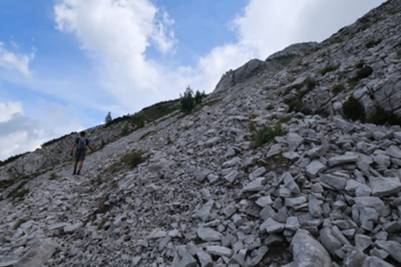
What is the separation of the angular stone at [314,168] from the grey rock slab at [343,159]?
0.23 metres

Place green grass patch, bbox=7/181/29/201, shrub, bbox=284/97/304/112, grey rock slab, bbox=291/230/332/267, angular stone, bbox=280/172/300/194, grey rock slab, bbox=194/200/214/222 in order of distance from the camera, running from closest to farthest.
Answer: grey rock slab, bbox=291/230/332/267, angular stone, bbox=280/172/300/194, grey rock slab, bbox=194/200/214/222, shrub, bbox=284/97/304/112, green grass patch, bbox=7/181/29/201

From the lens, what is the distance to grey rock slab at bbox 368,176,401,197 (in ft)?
18.3

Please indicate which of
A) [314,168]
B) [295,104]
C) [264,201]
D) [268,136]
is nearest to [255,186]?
[264,201]

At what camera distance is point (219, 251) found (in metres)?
5.71

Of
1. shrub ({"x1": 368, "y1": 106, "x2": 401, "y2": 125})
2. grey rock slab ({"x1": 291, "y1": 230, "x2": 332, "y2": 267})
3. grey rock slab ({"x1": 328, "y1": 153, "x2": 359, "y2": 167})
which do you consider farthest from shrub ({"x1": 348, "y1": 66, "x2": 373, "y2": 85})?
grey rock slab ({"x1": 291, "y1": 230, "x2": 332, "y2": 267})

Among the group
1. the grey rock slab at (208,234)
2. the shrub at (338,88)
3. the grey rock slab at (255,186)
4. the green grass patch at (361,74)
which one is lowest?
the grey rock slab at (208,234)

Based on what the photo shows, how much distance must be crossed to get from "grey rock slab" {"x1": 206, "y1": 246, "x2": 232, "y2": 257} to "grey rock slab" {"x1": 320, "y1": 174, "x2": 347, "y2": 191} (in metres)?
2.80

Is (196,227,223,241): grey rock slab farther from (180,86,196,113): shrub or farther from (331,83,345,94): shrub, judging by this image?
(180,86,196,113): shrub

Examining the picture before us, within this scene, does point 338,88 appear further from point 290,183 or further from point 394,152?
point 290,183

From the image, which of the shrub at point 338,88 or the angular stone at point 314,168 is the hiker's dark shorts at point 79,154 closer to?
the angular stone at point 314,168

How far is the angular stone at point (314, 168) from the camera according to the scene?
22.8ft

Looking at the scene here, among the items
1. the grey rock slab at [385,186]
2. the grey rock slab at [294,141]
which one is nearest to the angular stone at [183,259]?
the grey rock slab at [385,186]

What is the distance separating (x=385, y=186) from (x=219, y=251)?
375cm

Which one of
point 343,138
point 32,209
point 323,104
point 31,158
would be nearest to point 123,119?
point 31,158
